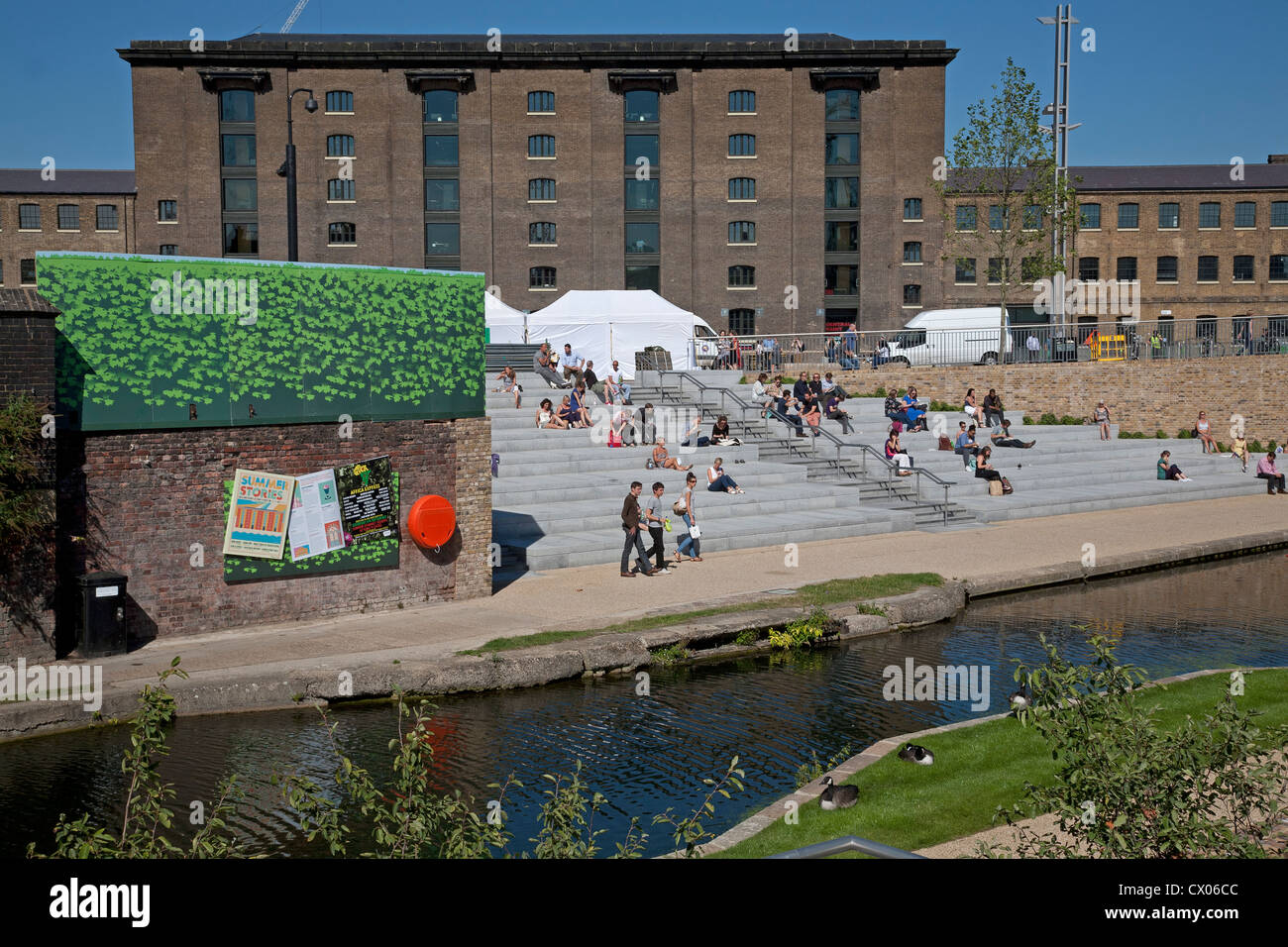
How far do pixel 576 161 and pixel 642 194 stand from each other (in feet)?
11.7

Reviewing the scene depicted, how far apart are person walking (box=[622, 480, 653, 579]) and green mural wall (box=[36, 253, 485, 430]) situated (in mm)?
2976

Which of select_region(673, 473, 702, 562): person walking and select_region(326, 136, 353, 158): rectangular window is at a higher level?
select_region(326, 136, 353, 158): rectangular window

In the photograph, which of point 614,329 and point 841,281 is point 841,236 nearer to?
point 841,281

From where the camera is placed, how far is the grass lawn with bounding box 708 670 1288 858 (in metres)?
8.76

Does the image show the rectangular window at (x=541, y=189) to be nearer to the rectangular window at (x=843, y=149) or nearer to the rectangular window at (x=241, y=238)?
the rectangular window at (x=241, y=238)

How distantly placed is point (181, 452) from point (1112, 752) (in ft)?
40.8

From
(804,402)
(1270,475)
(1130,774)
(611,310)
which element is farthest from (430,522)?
(1270,475)

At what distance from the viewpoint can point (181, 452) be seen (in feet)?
49.3

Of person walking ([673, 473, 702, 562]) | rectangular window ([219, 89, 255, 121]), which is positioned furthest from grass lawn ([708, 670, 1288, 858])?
rectangular window ([219, 89, 255, 121])

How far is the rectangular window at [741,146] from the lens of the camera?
5712cm

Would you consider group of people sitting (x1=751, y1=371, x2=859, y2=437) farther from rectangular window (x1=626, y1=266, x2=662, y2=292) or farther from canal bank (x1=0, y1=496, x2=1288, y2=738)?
rectangular window (x1=626, y1=266, x2=662, y2=292)

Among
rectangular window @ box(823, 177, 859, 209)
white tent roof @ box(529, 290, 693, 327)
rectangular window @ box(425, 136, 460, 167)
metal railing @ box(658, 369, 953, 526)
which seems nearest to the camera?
metal railing @ box(658, 369, 953, 526)

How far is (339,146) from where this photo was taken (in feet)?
183
